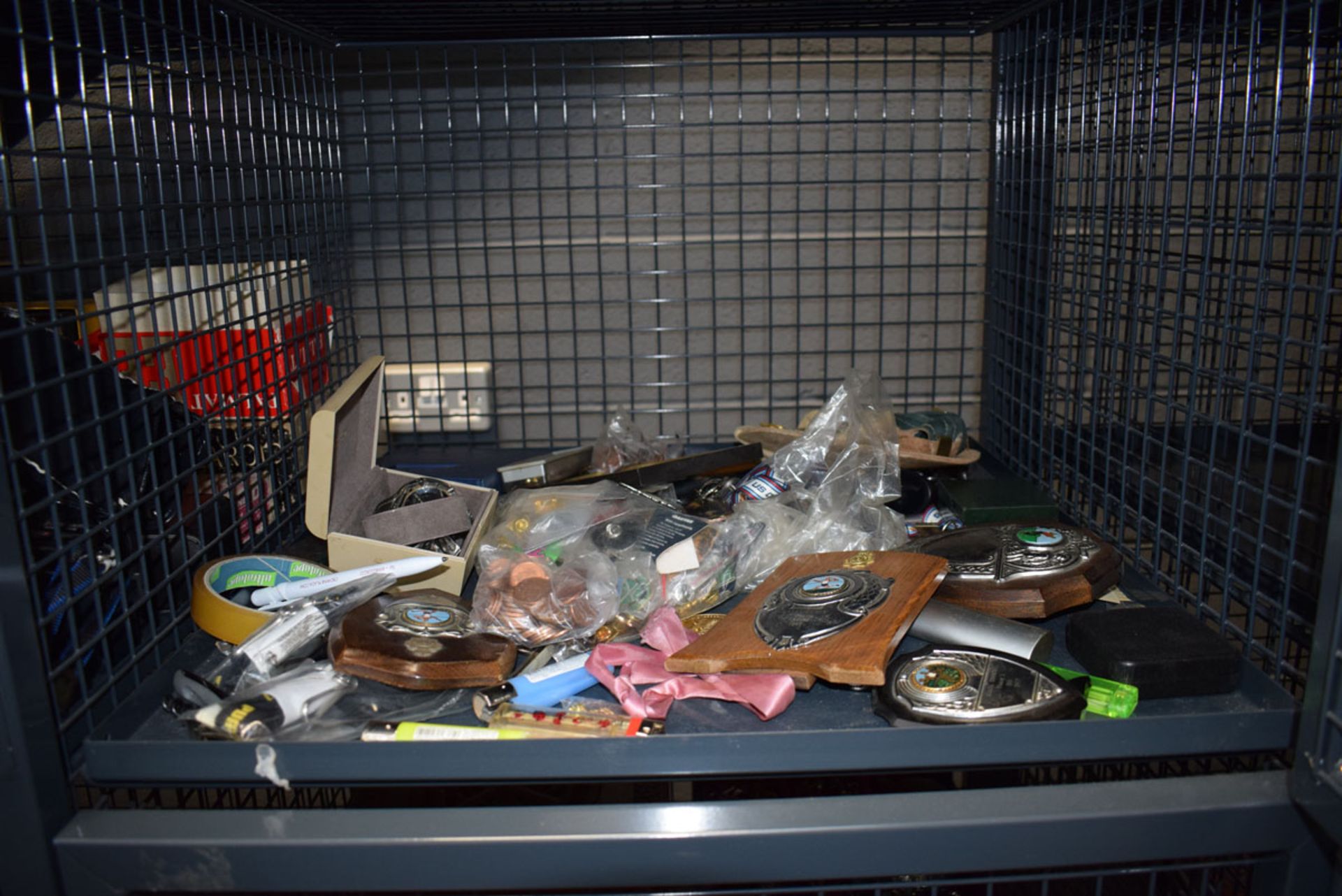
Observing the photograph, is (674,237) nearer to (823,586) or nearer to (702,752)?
→ (823,586)

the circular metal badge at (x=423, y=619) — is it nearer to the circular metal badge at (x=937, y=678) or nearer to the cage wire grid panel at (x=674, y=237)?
the circular metal badge at (x=937, y=678)

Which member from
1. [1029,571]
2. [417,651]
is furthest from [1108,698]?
[417,651]

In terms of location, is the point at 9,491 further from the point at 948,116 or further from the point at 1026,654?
the point at 948,116

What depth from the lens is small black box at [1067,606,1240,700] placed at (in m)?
0.89

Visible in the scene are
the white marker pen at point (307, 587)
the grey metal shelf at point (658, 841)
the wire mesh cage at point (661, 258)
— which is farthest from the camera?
the white marker pen at point (307, 587)

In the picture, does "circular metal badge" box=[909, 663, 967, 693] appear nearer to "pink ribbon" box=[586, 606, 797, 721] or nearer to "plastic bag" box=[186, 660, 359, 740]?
"pink ribbon" box=[586, 606, 797, 721]

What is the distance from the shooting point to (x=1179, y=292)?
39.6 inches

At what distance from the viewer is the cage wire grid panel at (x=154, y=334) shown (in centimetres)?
86

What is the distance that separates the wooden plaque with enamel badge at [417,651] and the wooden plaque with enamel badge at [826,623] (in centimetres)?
17

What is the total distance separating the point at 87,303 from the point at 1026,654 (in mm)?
1223

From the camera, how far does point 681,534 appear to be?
1.16 meters

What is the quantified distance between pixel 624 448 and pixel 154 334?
72cm

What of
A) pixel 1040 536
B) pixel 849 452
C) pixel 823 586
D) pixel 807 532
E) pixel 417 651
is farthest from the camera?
pixel 849 452

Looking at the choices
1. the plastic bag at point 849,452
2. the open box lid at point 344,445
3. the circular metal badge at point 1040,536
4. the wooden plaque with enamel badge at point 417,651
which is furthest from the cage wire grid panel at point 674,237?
the wooden plaque with enamel badge at point 417,651
